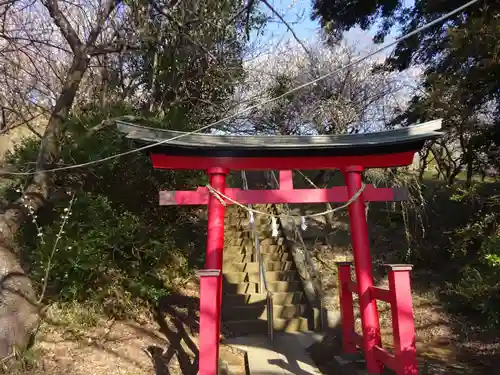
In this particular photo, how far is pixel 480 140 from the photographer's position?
862cm

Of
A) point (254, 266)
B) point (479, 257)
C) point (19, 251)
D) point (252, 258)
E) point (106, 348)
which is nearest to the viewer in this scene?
point (106, 348)

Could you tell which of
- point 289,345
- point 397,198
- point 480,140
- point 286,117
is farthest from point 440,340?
point 286,117

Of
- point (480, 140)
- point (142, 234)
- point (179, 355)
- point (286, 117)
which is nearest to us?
point (179, 355)

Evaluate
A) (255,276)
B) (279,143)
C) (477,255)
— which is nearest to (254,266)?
(255,276)

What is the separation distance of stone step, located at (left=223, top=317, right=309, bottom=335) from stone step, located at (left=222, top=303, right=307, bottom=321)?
0.50ft

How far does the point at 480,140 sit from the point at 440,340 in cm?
413

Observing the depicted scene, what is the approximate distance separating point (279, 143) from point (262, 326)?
11.8 ft

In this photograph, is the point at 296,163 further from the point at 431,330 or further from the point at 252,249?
the point at 252,249

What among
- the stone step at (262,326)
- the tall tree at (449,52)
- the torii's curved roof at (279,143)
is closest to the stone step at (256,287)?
the stone step at (262,326)

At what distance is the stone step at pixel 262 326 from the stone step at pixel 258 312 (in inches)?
6.0

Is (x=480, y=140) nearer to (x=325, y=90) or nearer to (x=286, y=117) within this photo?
(x=325, y=90)

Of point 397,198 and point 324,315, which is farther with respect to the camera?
point 324,315

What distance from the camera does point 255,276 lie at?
8789mm

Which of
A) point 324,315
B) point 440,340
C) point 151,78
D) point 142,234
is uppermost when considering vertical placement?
point 151,78
